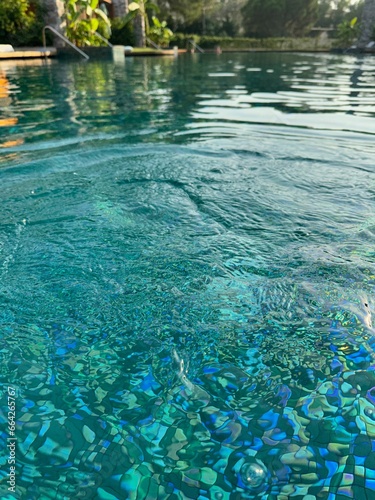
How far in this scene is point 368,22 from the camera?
3447cm

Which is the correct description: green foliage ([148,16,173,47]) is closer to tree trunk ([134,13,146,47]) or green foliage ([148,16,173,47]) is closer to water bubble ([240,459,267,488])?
tree trunk ([134,13,146,47])

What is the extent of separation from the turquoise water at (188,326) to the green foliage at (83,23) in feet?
65.8

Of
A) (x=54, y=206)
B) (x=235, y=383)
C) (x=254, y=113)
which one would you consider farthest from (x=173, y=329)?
(x=254, y=113)

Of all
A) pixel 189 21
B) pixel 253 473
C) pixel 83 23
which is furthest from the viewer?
pixel 189 21

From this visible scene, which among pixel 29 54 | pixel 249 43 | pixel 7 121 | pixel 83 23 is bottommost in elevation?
pixel 7 121

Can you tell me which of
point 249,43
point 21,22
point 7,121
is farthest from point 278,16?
point 7,121

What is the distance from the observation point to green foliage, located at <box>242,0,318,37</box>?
49.2m

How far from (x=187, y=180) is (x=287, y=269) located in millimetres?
1788

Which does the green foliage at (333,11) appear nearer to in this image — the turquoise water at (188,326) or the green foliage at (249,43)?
the green foliage at (249,43)

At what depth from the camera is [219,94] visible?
9664 mm

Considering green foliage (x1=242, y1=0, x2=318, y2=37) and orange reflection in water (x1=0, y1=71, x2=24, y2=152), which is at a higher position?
green foliage (x1=242, y1=0, x2=318, y2=37)

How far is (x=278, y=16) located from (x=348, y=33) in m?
15.4

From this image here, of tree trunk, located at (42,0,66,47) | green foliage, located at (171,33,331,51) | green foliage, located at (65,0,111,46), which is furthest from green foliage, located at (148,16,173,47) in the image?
tree trunk, located at (42,0,66,47)

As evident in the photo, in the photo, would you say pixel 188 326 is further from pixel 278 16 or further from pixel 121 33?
pixel 278 16
